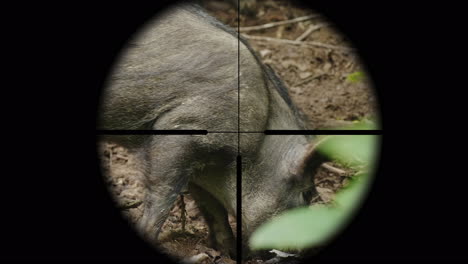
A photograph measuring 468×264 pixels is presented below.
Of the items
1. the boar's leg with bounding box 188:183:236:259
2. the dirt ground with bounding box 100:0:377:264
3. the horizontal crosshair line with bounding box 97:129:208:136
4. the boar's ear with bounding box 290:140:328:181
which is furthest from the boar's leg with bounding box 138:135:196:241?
the boar's ear with bounding box 290:140:328:181

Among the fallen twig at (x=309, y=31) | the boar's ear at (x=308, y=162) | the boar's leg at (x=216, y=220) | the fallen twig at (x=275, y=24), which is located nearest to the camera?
the boar's ear at (x=308, y=162)

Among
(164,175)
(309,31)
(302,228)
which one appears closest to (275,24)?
(309,31)

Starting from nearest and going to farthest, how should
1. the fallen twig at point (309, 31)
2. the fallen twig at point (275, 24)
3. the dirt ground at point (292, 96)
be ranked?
the dirt ground at point (292, 96), the fallen twig at point (309, 31), the fallen twig at point (275, 24)

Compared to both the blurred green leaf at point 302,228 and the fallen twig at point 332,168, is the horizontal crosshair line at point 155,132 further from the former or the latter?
the blurred green leaf at point 302,228

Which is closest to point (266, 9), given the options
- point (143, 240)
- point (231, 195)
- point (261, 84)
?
point (261, 84)

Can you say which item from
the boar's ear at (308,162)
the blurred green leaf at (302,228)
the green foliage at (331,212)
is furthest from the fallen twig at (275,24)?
the blurred green leaf at (302,228)

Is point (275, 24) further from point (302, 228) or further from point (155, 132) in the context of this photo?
point (302, 228)

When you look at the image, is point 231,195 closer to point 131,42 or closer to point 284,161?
point 284,161

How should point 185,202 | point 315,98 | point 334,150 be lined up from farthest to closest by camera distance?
1. point 315,98
2. point 185,202
3. point 334,150
